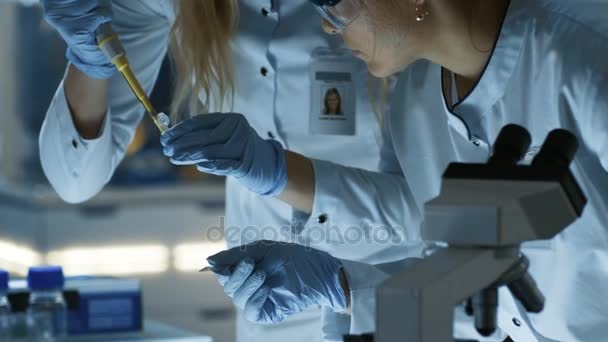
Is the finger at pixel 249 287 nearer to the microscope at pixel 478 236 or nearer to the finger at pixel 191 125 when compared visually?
the finger at pixel 191 125

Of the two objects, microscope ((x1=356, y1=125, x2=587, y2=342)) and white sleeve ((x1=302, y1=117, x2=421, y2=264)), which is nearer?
microscope ((x1=356, y1=125, x2=587, y2=342))

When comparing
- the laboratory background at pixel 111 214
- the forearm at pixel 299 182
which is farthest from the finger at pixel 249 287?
the laboratory background at pixel 111 214

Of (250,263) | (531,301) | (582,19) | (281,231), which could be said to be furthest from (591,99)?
(281,231)

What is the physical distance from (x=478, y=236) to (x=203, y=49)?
3.95ft

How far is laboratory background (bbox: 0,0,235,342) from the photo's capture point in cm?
430

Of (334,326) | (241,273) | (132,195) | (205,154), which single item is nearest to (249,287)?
(241,273)

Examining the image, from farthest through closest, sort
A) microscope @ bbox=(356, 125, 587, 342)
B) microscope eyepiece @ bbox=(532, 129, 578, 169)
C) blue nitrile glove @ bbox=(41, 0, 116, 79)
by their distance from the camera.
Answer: blue nitrile glove @ bbox=(41, 0, 116, 79) → microscope eyepiece @ bbox=(532, 129, 578, 169) → microscope @ bbox=(356, 125, 587, 342)

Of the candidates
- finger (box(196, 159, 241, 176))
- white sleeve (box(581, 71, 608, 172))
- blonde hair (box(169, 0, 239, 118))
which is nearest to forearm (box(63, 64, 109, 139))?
blonde hair (box(169, 0, 239, 118))

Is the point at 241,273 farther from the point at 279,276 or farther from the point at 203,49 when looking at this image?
the point at 203,49

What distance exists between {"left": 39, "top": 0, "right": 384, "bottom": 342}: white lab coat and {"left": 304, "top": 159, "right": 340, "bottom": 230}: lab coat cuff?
0.11 metres

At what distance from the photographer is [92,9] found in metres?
1.98

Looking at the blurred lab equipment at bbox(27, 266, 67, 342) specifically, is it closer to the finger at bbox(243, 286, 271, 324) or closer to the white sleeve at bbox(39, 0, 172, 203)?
the white sleeve at bbox(39, 0, 172, 203)

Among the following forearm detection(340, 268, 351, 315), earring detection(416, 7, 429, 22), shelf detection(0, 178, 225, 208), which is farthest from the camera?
shelf detection(0, 178, 225, 208)

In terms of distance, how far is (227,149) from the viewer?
1835mm
